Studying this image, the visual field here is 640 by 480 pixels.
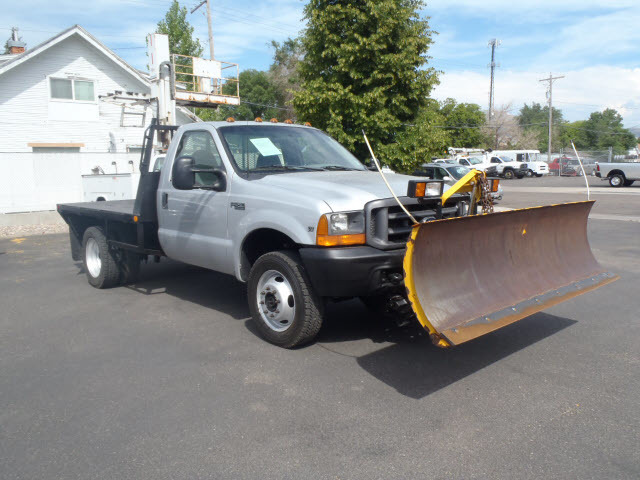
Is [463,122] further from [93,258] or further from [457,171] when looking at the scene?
[93,258]

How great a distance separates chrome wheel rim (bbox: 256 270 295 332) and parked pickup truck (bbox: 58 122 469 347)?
1 cm

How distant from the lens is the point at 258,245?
553cm

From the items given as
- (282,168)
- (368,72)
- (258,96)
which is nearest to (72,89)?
(368,72)

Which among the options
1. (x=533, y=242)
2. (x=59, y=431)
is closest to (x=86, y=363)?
(x=59, y=431)

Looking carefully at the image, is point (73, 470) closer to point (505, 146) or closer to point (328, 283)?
point (328, 283)

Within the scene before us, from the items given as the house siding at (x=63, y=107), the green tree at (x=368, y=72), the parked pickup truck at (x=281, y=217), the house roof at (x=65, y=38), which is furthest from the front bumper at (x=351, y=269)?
the house roof at (x=65, y=38)

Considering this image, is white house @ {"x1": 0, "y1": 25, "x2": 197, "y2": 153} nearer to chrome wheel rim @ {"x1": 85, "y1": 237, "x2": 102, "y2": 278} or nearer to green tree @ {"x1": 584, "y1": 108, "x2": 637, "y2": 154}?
chrome wheel rim @ {"x1": 85, "y1": 237, "x2": 102, "y2": 278}

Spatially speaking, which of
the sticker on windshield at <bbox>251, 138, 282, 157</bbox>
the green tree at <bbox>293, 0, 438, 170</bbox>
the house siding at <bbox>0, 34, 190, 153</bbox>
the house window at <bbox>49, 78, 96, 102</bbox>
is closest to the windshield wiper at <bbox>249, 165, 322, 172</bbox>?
the sticker on windshield at <bbox>251, 138, 282, 157</bbox>

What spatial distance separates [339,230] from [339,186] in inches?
18.8

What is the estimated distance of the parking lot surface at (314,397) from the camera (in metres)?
3.25

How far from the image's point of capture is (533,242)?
5234 millimetres

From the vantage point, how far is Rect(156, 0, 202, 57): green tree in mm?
41625

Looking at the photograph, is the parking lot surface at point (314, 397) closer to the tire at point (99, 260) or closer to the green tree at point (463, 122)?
the tire at point (99, 260)

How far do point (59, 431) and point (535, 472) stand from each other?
295 centimetres
